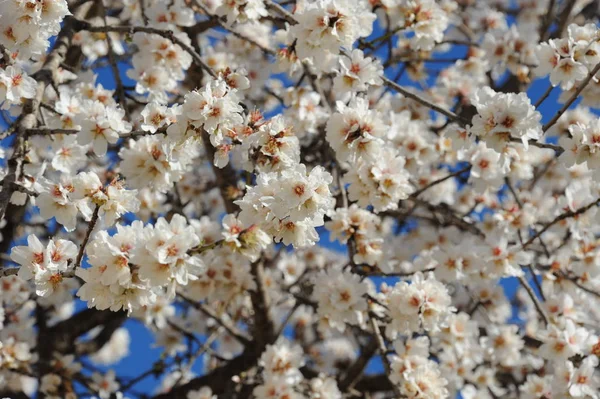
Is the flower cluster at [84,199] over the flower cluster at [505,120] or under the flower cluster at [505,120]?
under

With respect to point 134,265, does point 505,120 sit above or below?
above

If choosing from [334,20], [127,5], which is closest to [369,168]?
[334,20]

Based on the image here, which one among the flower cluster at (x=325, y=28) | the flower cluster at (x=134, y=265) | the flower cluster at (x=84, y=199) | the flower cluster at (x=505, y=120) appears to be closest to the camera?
the flower cluster at (x=134, y=265)

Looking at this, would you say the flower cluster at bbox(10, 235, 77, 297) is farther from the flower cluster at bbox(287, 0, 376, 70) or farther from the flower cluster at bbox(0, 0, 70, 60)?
the flower cluster at bbox(287, 0, 376, 70)

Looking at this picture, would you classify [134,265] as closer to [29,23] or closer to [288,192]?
[288,192]

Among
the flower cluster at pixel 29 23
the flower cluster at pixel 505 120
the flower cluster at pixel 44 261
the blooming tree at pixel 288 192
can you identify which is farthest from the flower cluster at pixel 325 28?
the flower cluster at pixel 44 261

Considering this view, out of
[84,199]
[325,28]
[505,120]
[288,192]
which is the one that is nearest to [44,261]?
[84,199]

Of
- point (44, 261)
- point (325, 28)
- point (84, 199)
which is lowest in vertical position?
point (44, 261)

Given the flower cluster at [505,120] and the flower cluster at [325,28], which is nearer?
the flower cluster at [505,120]

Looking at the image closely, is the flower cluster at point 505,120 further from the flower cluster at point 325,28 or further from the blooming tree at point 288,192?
the flower cluster at point 325,28
